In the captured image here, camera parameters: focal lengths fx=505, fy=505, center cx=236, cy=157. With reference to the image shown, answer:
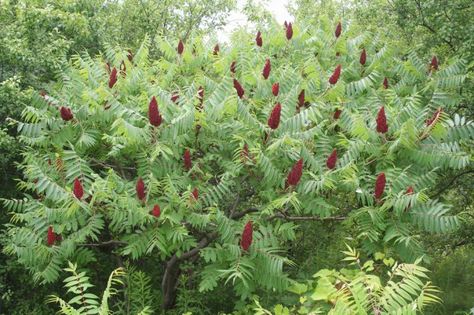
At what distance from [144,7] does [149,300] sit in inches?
309

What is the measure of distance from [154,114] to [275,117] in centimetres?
125

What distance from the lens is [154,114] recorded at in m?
5.11

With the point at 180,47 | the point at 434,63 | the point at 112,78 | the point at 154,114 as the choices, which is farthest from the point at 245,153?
the point at 434,63

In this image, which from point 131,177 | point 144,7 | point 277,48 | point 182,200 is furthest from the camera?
point 144,7

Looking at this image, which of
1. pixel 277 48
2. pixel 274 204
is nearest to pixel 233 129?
pixel 274 204

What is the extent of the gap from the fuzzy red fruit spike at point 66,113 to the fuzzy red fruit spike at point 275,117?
2263 mm

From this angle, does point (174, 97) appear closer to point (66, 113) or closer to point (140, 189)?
point (66, 113)

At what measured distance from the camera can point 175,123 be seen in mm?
5191

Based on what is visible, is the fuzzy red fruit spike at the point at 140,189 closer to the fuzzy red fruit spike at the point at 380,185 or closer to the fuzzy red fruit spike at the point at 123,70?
the fuzzy red fruit spike at the point at 380,185

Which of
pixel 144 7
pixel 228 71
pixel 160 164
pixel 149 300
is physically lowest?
pixel 149 300

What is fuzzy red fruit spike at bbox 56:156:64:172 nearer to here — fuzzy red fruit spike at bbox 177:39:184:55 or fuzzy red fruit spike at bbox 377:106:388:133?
fuzzy red fruit spike at bbox 177:39:184:55

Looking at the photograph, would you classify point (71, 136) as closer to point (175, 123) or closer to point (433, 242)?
point (175, 123)

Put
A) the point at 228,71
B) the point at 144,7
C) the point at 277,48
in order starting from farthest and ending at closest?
the point at 144,7, the point at 277,48, the point at 228,71

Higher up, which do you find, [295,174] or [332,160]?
[332,160]
